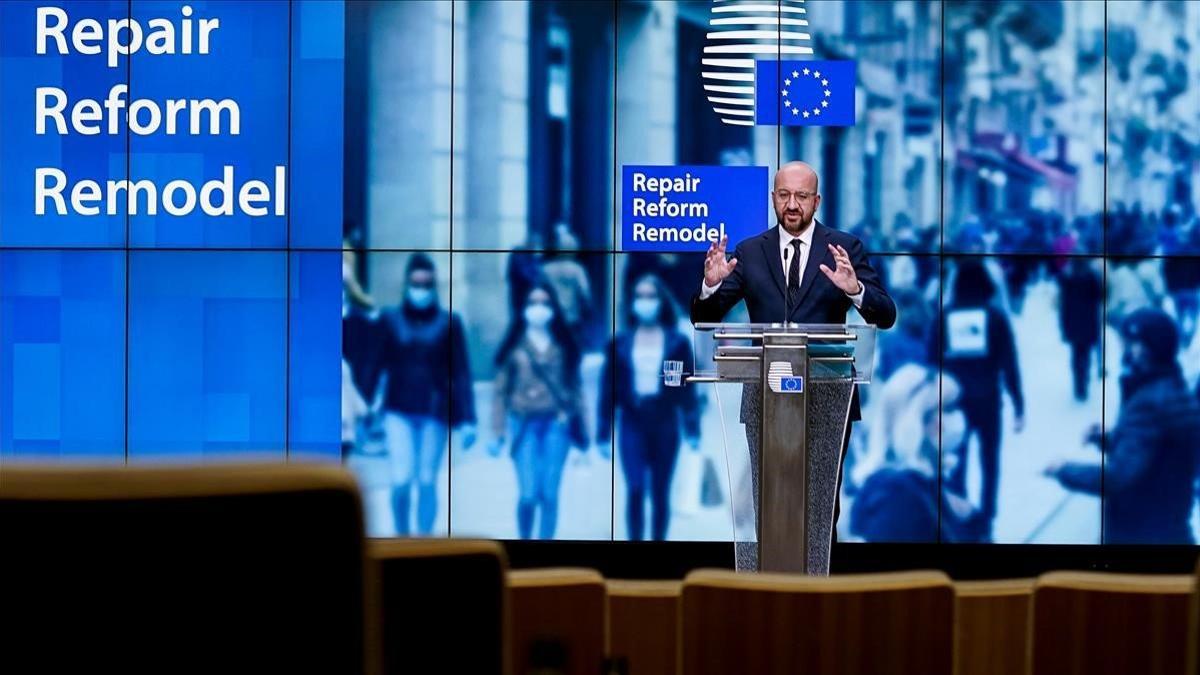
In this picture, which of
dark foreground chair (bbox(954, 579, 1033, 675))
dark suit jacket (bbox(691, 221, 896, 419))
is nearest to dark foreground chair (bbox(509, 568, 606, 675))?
dark foreground chair (bbox(954, 579, 1033, 675))

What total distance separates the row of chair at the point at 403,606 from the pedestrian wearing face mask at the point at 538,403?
563 centimetres

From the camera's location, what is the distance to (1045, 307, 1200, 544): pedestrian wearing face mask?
777cm

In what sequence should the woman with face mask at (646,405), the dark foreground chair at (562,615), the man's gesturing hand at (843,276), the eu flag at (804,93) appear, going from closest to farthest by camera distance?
the dark foreground chair at (562,615), the man's gesturing hand at (843,276), the eu flag at (804,93), the woman with face mask at (646,405)

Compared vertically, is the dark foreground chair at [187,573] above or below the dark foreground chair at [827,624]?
above

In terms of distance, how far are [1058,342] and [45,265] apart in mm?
5668

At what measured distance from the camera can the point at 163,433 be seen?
7.81 m

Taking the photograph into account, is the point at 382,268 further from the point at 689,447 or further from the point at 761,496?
the point at 761,496

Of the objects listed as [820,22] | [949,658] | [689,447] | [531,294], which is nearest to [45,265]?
[531,294]

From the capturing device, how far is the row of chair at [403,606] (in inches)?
49.6

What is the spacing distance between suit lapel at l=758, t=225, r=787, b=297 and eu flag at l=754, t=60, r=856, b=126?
9.17 ft

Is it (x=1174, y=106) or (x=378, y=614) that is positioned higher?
(x=1174, y=106)

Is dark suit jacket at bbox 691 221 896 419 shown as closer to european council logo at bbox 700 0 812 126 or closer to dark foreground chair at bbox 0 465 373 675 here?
european council logo at bbox 700 0 812 126

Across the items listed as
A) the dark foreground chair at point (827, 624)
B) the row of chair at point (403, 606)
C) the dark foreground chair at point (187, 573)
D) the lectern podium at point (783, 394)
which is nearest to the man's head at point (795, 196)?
the lectern podium at point (783, 394)

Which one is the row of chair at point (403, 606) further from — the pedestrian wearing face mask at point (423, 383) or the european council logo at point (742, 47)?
the european council logo at point (742, 47)
